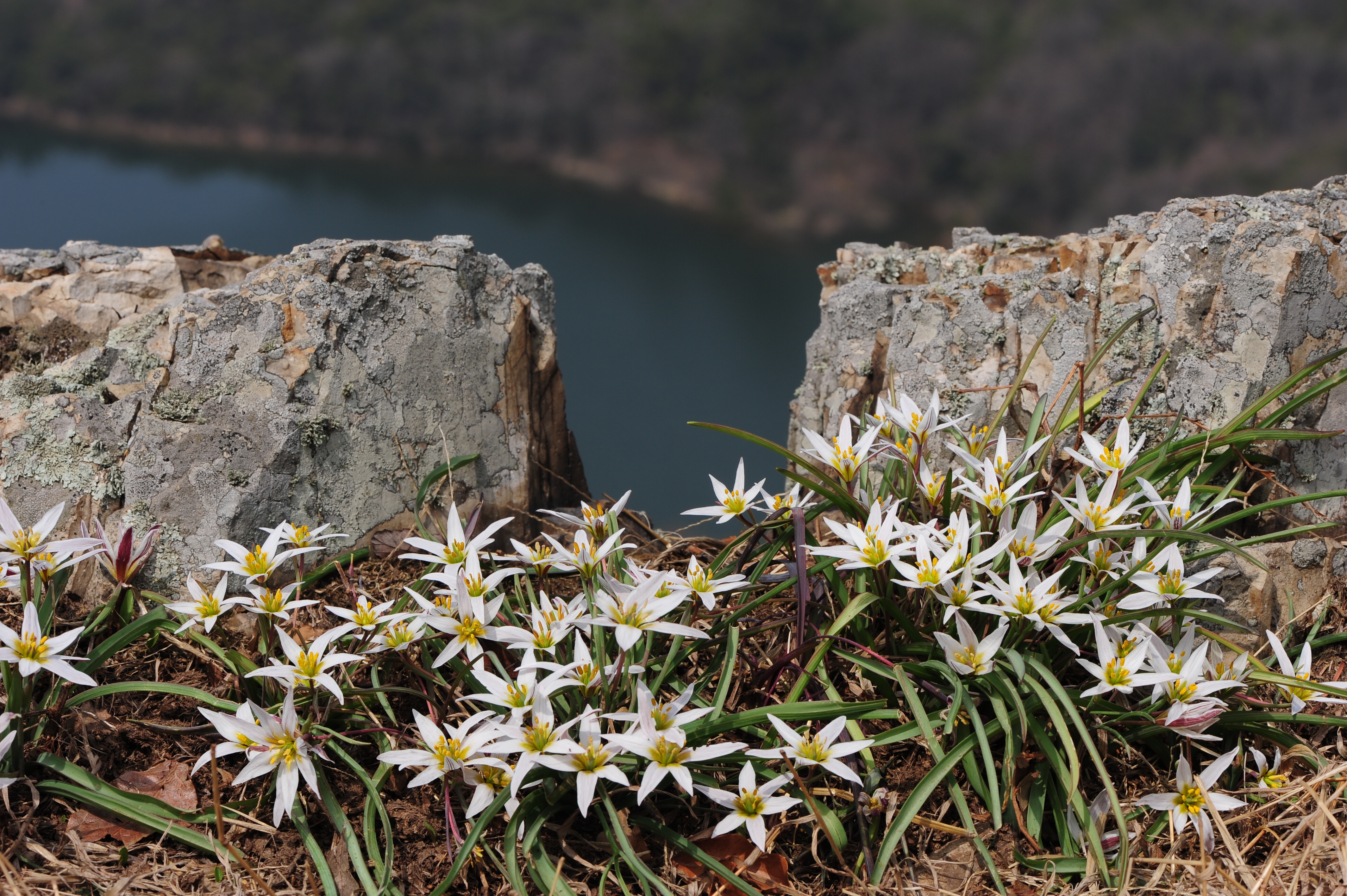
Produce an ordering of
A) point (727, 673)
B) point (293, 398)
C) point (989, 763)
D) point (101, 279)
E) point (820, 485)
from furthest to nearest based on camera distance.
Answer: point (101, 279)
point (293, 398)
point (820, 485)
point (727, 673)
point (989, 763)

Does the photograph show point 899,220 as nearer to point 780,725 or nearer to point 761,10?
point 761,10

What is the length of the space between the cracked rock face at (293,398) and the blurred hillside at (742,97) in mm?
2639

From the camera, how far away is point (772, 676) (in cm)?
128

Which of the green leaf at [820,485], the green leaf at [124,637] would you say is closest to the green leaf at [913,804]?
the green leaf at [820,485]

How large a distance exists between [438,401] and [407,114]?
3.18 m

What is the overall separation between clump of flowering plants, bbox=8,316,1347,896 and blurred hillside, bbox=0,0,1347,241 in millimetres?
3062

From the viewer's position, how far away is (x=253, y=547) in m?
1.52

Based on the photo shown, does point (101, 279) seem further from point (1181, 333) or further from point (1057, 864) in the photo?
point (1181, 333)

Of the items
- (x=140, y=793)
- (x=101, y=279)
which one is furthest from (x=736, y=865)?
(x=101, y=279)

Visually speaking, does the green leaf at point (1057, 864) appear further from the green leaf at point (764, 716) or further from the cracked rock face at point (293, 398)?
the cracked rock face at point (293, 398)

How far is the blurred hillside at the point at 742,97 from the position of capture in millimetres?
4195

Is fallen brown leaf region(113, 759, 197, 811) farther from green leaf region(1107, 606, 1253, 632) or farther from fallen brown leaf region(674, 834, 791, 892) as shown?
green leaf region(1107, 606, 1253, 632)

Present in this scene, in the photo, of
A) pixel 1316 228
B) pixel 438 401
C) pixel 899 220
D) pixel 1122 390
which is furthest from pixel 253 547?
pixel 899 220

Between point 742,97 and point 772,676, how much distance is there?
144 inches
